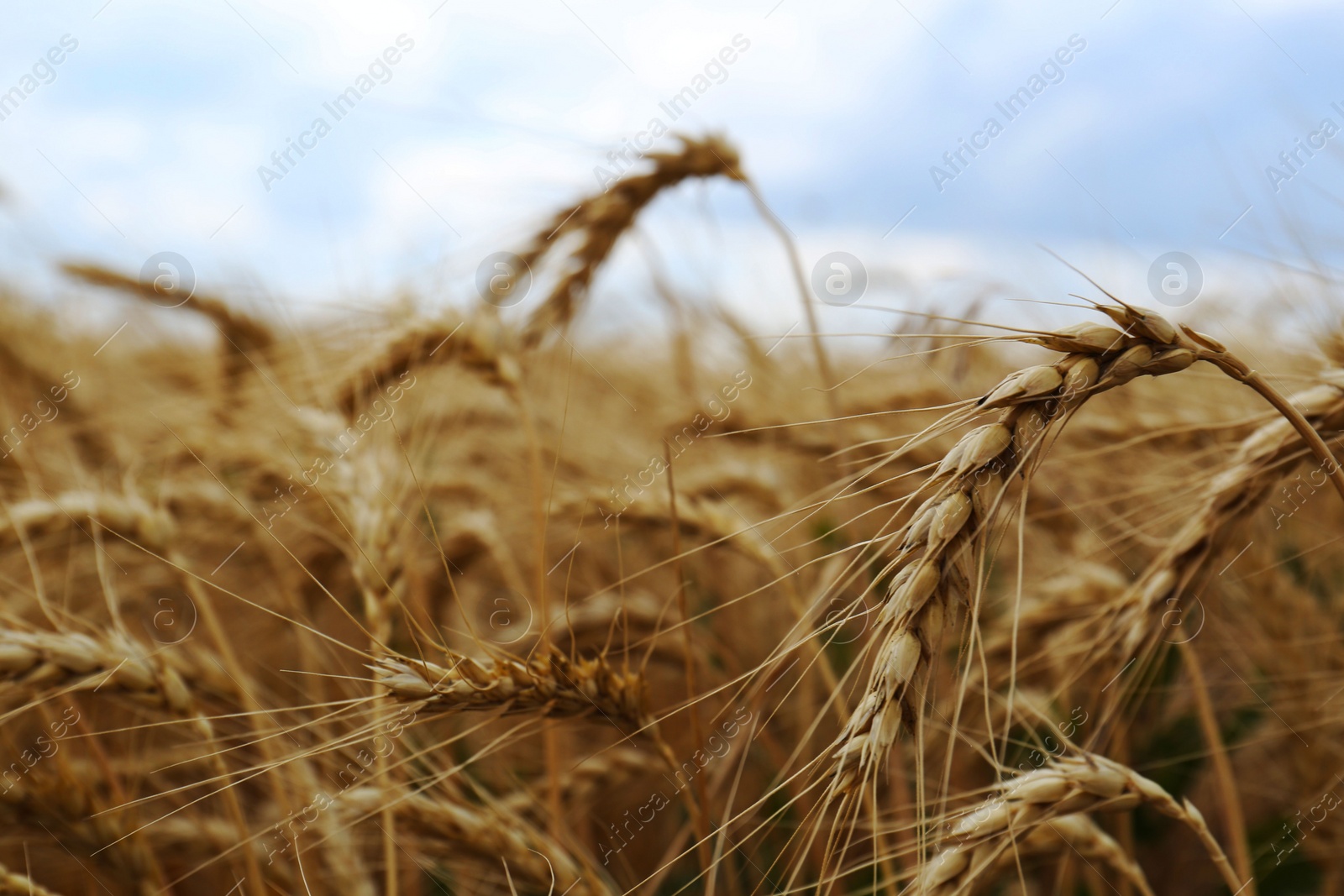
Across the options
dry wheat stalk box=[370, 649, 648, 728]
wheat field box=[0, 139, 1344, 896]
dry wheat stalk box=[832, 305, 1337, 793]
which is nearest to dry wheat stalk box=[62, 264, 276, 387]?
wheat field box=[0, 139, 1344, 896]

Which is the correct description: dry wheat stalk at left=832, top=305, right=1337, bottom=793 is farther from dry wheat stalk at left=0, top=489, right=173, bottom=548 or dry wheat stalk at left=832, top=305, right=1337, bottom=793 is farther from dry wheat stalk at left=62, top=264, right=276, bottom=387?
dry wheat stalk at left=62, top=264, right=276, bottom=387

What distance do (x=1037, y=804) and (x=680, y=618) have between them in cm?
104

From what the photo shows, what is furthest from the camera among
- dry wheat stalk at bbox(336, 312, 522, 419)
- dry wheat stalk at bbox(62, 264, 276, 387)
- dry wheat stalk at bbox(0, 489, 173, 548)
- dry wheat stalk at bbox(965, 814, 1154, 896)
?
dry wheat stalk at bbox(62, 264, 276, 387)

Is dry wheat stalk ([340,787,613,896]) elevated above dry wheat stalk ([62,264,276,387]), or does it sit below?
below

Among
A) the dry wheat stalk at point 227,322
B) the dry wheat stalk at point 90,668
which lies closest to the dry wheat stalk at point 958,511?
the dry wheat stalk at point 90,668

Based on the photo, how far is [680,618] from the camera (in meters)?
1.79

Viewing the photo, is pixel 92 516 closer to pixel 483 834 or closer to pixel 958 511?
pixel 483 834

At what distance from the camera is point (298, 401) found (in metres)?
1.84

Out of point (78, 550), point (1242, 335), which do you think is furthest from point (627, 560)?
point (1242, 335)

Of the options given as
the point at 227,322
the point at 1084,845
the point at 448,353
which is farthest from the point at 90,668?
the point at 227,322

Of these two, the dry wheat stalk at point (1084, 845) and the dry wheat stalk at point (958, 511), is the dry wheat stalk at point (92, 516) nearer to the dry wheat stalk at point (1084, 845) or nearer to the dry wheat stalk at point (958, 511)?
the dry wheat stalk at point (958, 511)

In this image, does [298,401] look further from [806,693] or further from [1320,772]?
[1320,772]

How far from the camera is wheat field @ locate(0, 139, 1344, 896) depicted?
0.81 meters

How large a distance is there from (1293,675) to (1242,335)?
48.7 inches
